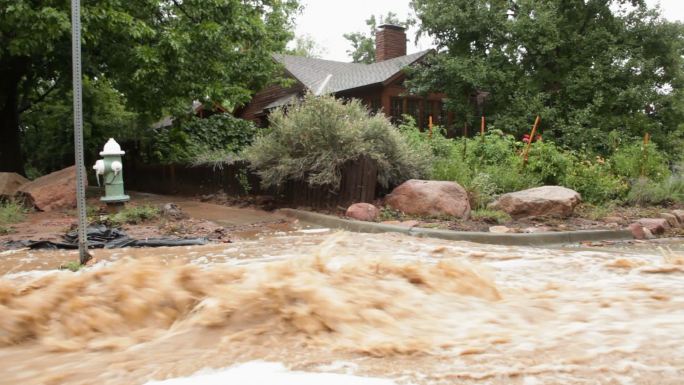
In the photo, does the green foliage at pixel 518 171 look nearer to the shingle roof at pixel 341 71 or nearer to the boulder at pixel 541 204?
the boulder at pixel 541 204

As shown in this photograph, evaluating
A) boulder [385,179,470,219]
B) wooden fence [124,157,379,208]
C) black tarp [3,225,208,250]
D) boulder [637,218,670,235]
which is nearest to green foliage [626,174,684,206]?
boulder [637,218,670,235]

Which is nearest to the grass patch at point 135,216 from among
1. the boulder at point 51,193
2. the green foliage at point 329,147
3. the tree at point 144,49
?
the green foliage at point 329,147

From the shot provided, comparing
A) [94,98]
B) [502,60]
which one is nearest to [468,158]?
[502,60]

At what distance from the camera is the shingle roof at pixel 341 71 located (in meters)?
23.7

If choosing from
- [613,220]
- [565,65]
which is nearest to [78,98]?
[613,220]

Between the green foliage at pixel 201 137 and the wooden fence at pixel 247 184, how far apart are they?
0.86m

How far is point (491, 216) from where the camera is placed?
881 cm

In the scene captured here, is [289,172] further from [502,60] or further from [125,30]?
[502,60]

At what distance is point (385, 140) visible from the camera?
9.96 meters

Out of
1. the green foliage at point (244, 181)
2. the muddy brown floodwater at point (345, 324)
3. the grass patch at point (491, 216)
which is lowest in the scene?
the grass patch at point (491, 216)

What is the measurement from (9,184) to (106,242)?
23.1 ft

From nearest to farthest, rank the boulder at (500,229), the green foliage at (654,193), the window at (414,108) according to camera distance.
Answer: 1. the boulder at (500,229)
2. the green foliage at (654,193)
3. the window at (414,108)

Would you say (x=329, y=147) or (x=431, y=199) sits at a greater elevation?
(x=329, y=147)

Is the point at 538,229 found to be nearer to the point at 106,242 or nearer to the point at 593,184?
the point at 593,184
